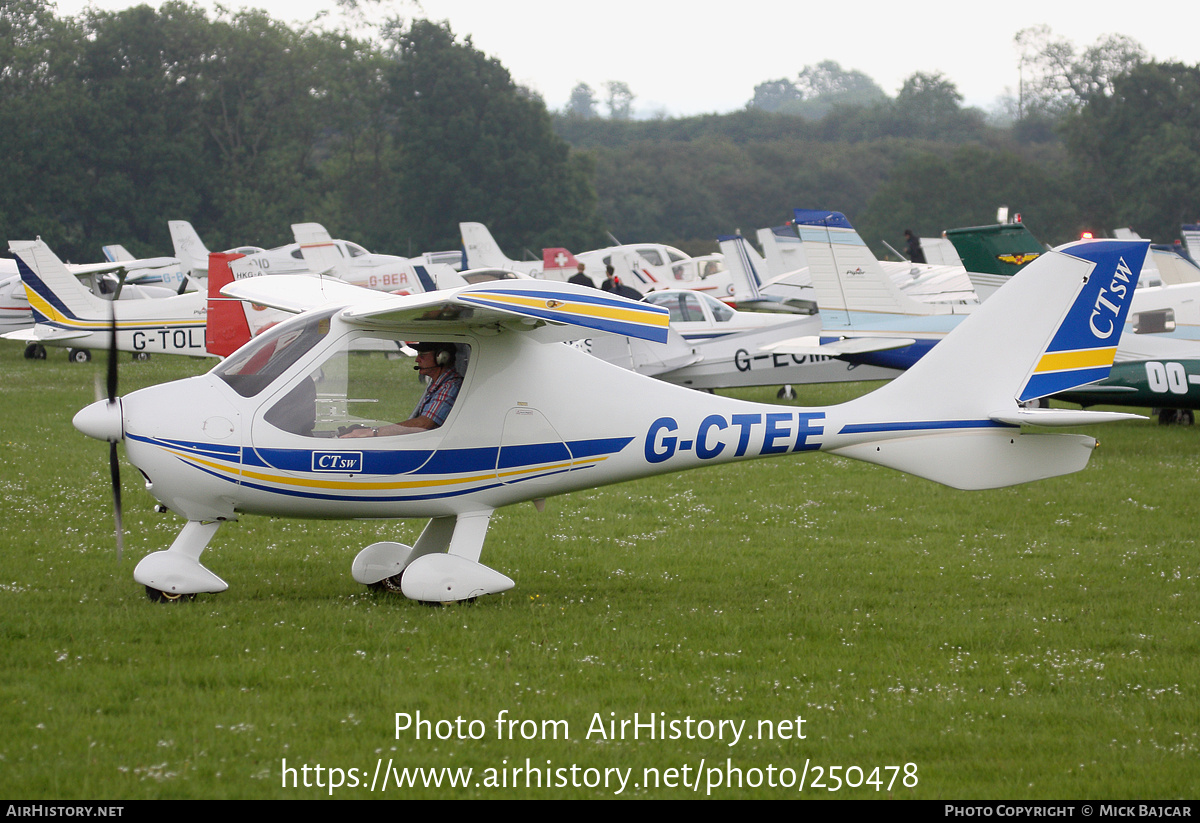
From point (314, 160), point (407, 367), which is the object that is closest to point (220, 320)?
point (407, 367)

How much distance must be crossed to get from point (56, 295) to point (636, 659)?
21.1m

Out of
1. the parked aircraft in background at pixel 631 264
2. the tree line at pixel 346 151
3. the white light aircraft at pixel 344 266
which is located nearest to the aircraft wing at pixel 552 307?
the white light aircraft at pixel 344 266

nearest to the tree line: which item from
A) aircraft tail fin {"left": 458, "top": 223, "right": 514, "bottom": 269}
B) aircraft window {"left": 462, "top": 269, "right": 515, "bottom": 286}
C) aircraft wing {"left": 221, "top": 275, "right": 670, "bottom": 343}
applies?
aircraft tail fin {"left": 458, "top": 223, "right": 514, "bottom": 269}

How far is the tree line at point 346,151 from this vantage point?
69.5 metres

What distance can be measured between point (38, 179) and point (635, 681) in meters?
72.2

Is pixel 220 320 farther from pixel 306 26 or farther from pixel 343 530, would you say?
pixel 306 26

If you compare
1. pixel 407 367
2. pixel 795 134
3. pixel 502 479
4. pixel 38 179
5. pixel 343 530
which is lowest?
pixel 343 530

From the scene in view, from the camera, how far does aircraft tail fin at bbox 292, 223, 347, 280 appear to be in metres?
36.1

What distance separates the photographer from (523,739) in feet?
17.0

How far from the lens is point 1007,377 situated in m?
7.82

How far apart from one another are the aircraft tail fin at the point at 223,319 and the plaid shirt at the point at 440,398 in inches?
431

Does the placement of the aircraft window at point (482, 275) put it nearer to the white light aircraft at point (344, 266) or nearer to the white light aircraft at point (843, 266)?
the white light aircraft at point (344, 266)

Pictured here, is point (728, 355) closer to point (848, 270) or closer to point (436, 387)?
point (848, 270)

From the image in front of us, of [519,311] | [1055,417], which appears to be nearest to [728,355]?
[1055,417]
